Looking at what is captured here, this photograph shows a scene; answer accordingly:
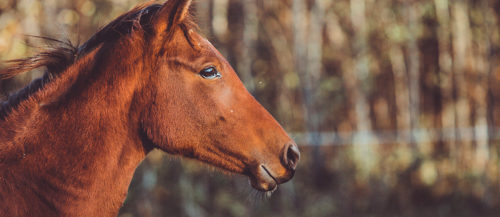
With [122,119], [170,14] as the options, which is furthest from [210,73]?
[122,119]

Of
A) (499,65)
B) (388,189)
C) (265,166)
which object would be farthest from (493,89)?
(265,166)

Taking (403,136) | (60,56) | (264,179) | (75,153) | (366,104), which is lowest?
(403,136)

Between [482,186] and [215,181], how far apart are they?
3.85 m

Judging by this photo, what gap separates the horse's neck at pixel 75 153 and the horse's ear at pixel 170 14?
0.28 metres

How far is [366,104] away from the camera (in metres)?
7.89

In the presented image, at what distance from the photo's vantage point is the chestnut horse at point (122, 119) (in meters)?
2.14

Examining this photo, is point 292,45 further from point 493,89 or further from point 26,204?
point 26,204

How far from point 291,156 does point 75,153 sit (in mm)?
952

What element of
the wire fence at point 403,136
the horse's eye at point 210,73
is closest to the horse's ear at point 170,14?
the horse's eye at point 210,73

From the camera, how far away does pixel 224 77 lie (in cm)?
250

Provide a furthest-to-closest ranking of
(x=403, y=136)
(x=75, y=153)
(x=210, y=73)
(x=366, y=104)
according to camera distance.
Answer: (x=366, y=104), (x=403, y=136), (x=210, y=73), (x=75, y=153)

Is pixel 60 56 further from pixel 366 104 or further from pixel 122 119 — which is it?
pixel 366 104

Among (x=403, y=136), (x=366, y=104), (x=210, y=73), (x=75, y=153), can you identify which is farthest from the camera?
(x=366, y=104)

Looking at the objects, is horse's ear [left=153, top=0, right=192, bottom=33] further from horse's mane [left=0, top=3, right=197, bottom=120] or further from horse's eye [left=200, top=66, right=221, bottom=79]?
horse's eye [left=200, top=66, right=221, bottom=79]
